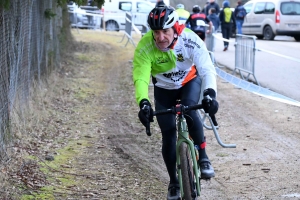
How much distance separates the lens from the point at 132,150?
8.69 meters

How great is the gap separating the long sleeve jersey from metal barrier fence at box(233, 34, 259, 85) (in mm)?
8178

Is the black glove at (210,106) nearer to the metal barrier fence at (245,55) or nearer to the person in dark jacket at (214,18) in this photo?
the metal barrier fence at (245,55)

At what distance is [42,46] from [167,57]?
7.04 meters

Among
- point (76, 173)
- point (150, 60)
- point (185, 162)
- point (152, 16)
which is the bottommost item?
point (76, 173)

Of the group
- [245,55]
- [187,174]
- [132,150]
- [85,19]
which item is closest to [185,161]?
[187,174]

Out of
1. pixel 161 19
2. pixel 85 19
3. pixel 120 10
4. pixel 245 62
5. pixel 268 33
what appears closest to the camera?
pixel 161 19

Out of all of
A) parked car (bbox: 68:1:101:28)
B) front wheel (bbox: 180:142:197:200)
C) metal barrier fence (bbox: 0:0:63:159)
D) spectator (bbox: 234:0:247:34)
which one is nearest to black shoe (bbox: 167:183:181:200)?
front wheel (bbox: 180:142:197:200)

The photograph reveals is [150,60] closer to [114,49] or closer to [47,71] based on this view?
[47,71]

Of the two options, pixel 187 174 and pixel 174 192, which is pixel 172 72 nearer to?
pixel 187 174

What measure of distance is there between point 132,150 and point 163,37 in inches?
136

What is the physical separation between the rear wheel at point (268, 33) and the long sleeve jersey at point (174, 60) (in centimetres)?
2213

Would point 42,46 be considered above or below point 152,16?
below

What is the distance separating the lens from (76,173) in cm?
753

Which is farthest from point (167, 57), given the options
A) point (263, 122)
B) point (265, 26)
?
point (265, 26)
